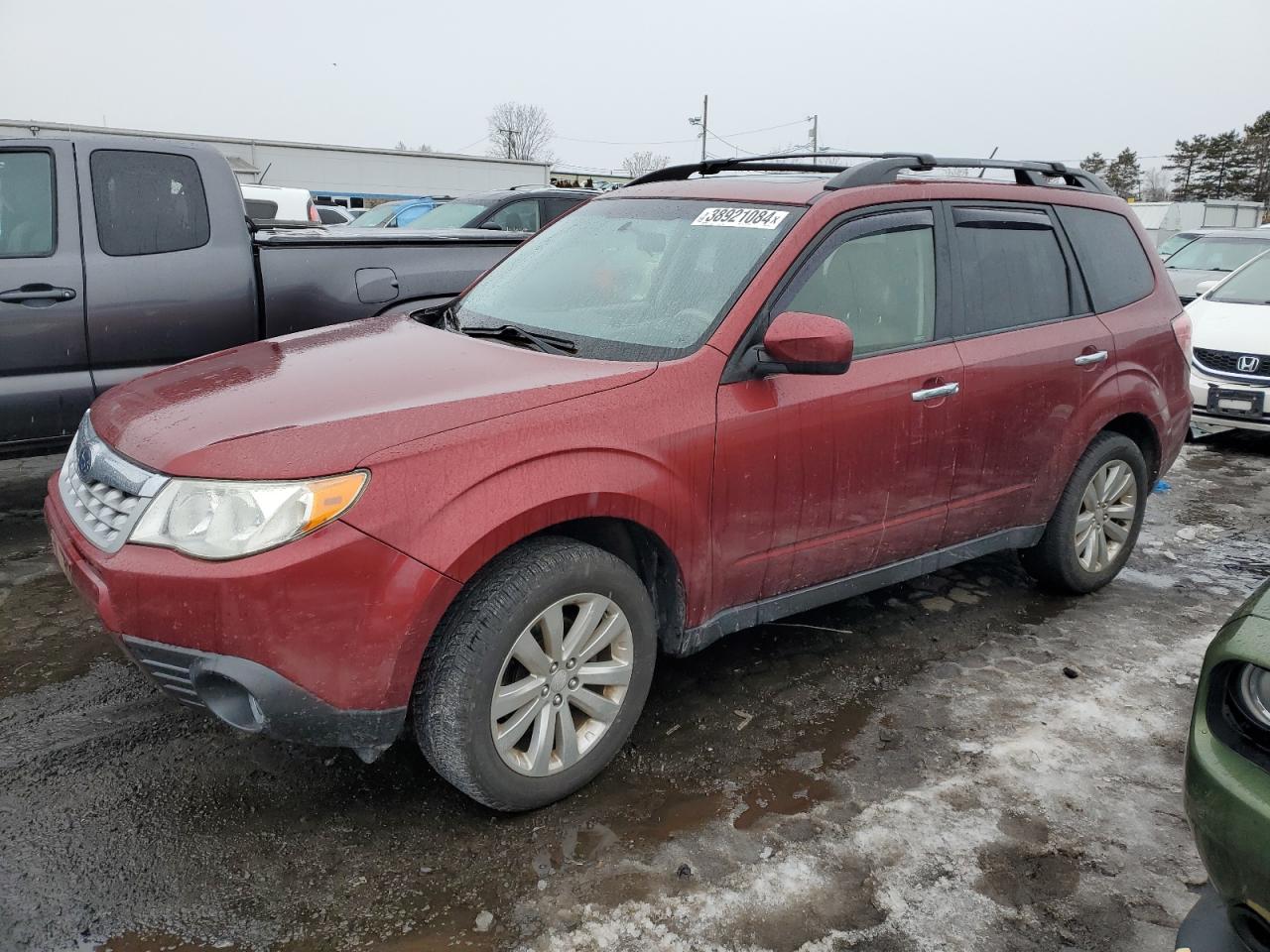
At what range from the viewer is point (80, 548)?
2.64 metres

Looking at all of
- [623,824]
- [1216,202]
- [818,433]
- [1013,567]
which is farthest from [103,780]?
[1216,202]

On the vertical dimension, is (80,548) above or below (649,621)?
above

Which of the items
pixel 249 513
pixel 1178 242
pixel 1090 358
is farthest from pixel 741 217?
pixel 1178 242

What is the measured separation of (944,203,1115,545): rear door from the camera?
12.3ft

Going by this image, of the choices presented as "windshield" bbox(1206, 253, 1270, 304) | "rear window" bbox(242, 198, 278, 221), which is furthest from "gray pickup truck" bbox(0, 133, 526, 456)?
"rear window" bbox(242, 198, 278, 221)

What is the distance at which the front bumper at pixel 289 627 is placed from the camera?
233 centimetres

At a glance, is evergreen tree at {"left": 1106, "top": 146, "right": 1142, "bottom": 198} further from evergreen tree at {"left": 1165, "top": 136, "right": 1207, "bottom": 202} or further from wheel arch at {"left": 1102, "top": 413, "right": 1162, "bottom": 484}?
wheel arch at {"left": 1102, "top": 413, "right": 1162, "bottom": 484}

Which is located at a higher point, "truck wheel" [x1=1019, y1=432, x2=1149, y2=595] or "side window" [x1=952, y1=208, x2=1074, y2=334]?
"side window" [x1=952, y1=208, x2=1074, y2=334]

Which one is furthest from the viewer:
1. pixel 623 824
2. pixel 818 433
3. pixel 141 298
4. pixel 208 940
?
pixel 141 298

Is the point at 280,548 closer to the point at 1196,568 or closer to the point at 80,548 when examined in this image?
the point at 80,548

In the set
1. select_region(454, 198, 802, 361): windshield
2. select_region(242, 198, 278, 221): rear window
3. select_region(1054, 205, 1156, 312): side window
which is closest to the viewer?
select_region(454, 198, 802, 361): windshield

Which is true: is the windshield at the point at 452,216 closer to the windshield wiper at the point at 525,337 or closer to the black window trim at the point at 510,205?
the black window trim at the point at 510,205

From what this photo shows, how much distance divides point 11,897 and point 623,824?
60.6 inches

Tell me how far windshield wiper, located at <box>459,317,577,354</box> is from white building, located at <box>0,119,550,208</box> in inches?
1314
